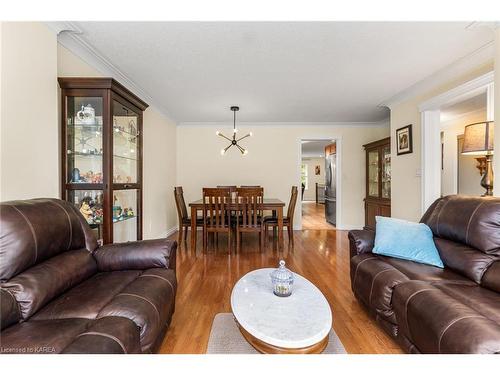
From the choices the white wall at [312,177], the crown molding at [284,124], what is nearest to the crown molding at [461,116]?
the crown molding at [284,124]

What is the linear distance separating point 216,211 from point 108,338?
268 cm

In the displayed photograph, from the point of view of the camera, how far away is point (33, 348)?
922 mm

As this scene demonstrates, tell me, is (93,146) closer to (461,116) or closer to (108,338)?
(108,338)

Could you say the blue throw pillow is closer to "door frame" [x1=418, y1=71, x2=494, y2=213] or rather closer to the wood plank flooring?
the wood plank flooring

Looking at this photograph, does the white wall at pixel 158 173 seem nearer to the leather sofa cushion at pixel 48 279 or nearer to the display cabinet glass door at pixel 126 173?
the display cabinet glass door at pixel 126 173

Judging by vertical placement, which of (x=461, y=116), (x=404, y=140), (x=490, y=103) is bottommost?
(x=404, y=140)

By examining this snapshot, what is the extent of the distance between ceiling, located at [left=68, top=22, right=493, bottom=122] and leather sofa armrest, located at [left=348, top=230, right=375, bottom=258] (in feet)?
5.85

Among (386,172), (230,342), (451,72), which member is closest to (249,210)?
(230,342)

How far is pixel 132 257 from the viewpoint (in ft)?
5.82

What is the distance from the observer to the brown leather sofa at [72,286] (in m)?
0.99

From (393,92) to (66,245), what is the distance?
4357 millimetres

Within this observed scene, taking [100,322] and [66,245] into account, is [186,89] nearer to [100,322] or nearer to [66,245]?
[66,245]
